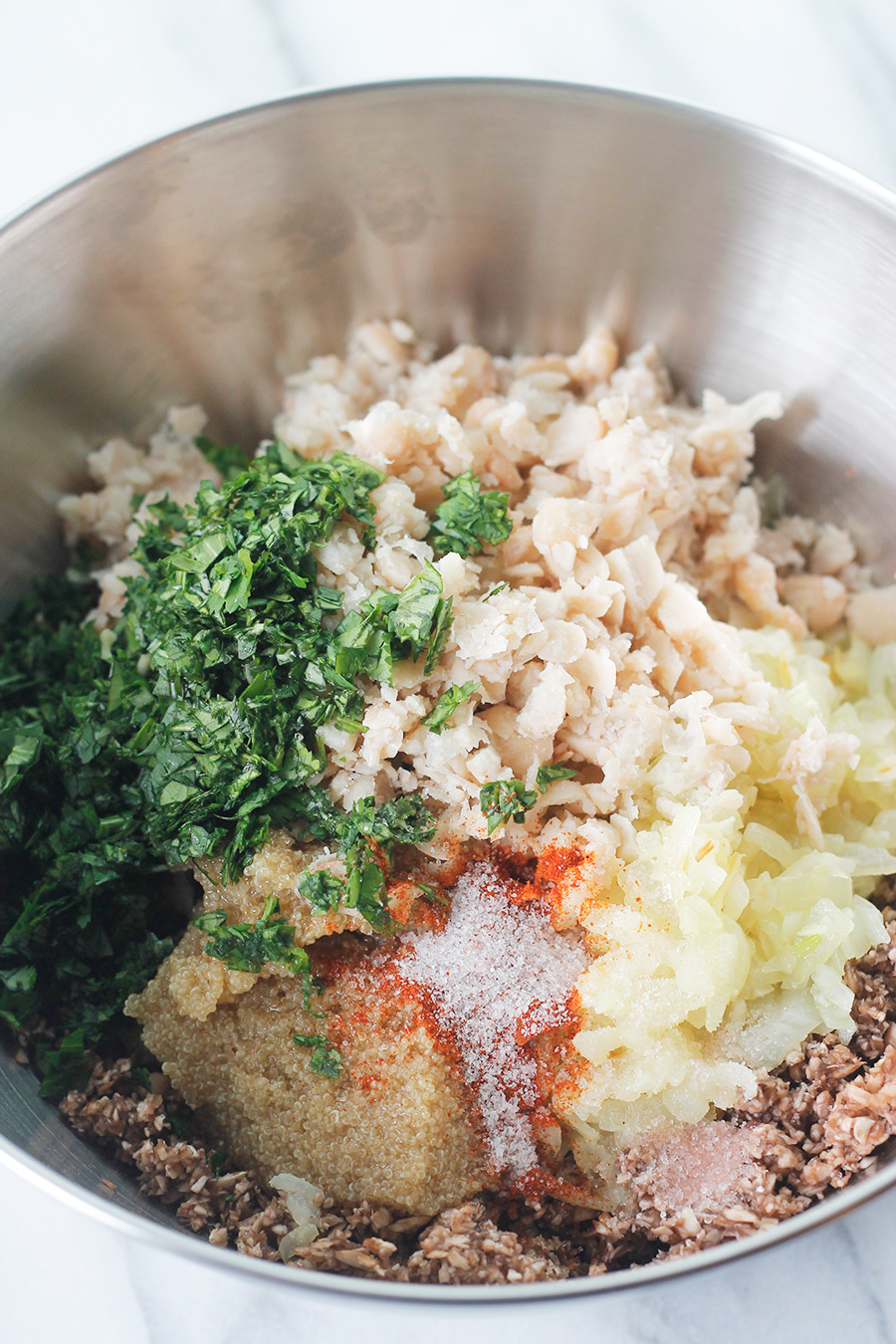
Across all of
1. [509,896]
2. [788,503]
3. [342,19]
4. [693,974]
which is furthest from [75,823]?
[342,19]

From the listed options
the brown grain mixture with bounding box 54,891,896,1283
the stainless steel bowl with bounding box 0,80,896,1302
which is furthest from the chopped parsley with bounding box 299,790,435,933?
the stainless steel bowl with bounding box 0,80,896,1302

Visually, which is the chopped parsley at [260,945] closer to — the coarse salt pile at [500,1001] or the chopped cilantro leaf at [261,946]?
the chopped cilantro leaf at [261,946]

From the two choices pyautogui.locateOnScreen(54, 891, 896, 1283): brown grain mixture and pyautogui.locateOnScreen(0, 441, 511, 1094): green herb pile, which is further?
pyautogui.locateOnScreen(0, 441, 511, 1094): green herb pile

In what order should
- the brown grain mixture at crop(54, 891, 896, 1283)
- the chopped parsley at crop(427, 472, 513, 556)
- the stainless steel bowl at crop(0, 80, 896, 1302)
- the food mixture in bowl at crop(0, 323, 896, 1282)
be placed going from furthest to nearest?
the stainless steel bowl at crop(0, 80, 896, 1302) → the chopped parsley at crop(427, 472, 513, 556) → the food mixture in bowl at crop(0, 323, 896, 1282) → the brown grain mixture at crop(54, 891, 896, 1283)

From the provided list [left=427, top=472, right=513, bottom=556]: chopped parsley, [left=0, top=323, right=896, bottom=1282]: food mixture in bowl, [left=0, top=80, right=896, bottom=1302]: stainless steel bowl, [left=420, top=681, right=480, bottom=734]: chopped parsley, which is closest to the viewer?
[left=0, top=323, right=896, bottom=1282]: food mixture in bowl

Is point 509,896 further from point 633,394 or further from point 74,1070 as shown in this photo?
point 633,394

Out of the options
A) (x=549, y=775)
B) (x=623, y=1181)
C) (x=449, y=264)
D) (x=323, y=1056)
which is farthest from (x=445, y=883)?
(x=449, y=264)

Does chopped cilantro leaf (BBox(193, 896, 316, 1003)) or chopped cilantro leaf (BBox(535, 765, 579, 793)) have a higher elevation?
chopped cilantro leaf (BBox(193, 896, 316, 1003))

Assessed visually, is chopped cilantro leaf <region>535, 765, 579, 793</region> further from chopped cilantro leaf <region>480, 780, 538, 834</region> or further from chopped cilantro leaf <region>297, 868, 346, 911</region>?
chopped cilantro leaf <region>297, 868, 346, 911</region>

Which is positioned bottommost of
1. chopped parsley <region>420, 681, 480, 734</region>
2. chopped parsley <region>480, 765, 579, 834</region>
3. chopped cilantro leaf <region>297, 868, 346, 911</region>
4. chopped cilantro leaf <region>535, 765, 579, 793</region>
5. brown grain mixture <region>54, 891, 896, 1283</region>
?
brown grain mixture <region>54, 891, 896, 1283</region>
